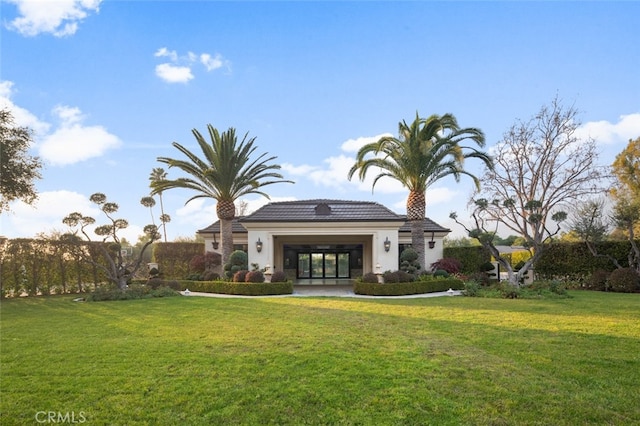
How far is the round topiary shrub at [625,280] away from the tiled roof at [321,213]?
35.0 ft

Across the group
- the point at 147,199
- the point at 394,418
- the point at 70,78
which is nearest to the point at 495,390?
the point at 394,418

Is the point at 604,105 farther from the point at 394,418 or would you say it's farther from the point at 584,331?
the point at 394,418

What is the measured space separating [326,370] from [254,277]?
12.7 meters

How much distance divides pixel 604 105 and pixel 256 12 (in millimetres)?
14417

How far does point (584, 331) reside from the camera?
793 cm

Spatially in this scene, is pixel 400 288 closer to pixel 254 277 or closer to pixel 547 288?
pixel 547 288

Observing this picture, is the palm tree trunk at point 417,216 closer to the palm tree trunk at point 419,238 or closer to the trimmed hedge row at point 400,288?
the palm tree trunk at point 419,238

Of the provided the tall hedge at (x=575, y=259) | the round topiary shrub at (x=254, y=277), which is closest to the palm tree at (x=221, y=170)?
the round topiary shrub at (x=254, y=277)

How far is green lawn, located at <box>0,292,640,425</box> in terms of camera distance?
4086mm

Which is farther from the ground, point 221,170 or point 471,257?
point 221,170

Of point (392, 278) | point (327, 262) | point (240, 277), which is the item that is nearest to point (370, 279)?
point (392, 278)

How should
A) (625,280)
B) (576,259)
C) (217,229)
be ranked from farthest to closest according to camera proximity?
1. (217,229)
2. (576,259)
3. (625,280)

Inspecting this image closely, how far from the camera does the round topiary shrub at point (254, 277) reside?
17500 millimetres

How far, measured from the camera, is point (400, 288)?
16.4m
